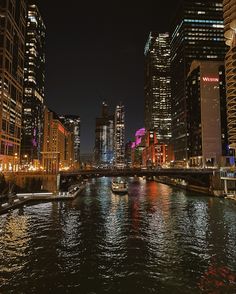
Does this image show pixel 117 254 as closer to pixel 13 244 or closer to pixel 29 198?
pixel 13 244

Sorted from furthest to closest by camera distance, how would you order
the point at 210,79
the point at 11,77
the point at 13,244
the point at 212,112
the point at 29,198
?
the point at 212,112
the point at 210,79
the point at 11,77
the point at 29,198
the point at 13,244

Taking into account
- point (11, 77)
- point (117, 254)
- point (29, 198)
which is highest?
point (11, 77)

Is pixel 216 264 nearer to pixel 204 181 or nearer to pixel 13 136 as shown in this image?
pixel 204 181

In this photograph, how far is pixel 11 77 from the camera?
5079 inches

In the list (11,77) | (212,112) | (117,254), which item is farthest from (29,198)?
(212,112)

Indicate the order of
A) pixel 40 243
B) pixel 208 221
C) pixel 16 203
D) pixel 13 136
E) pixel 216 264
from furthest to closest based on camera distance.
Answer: pixel 13 136
pixel 16 203
pixel 208 221
pixel 40 243
pixel 216 264

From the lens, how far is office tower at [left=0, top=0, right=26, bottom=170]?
120 m

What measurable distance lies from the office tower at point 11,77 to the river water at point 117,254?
84.4m

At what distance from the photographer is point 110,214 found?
55031 mm

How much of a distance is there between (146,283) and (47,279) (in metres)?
8.73

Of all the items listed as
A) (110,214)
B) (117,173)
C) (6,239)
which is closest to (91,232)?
(6,239)

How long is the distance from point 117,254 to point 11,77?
4775 inches

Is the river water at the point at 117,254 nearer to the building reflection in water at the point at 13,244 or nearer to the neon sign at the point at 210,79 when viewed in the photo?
the building reflection in water at the point at 13,244

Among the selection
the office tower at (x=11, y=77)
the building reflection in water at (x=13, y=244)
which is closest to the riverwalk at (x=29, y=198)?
the building reflection in water at (x=13, y=244)
